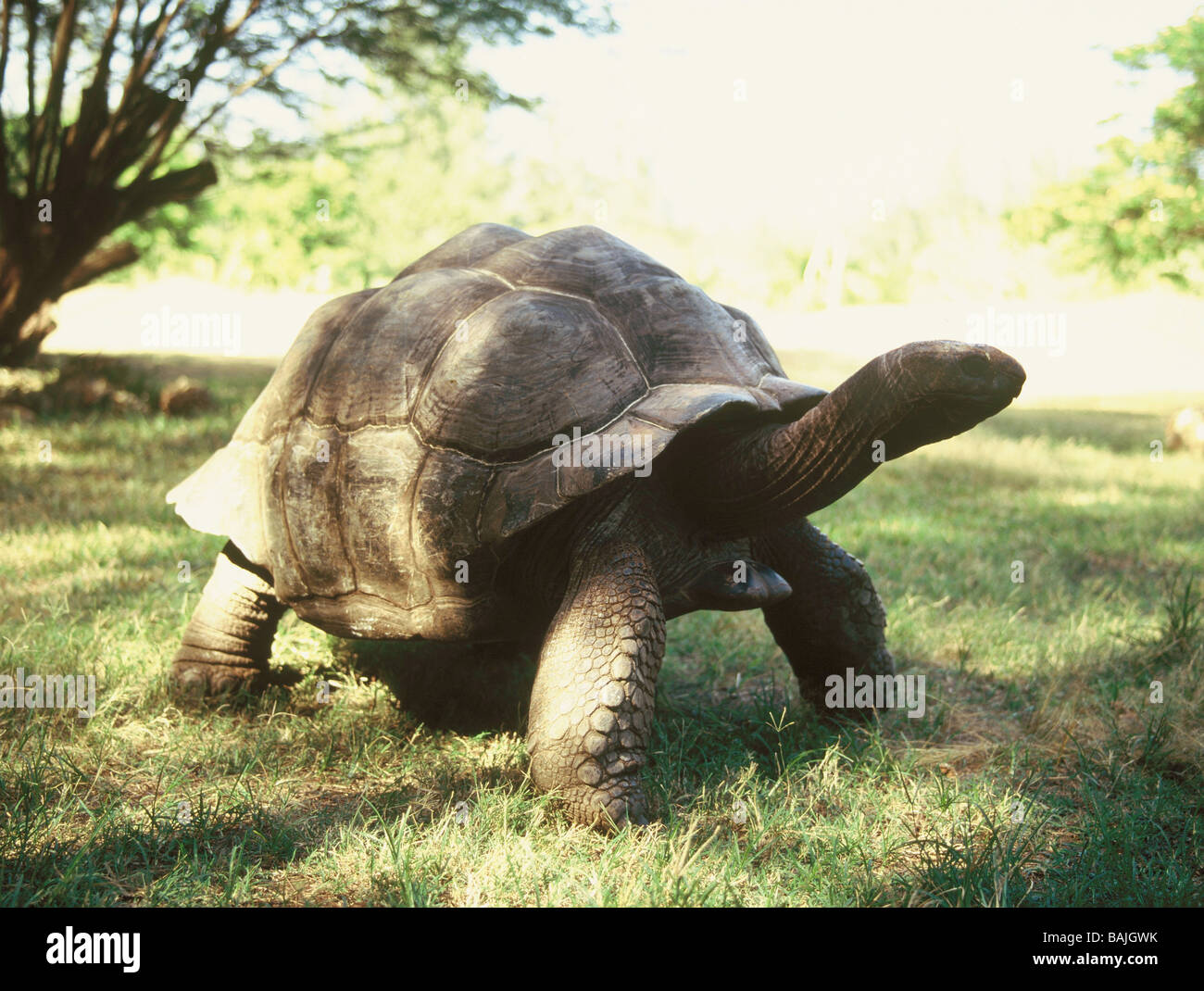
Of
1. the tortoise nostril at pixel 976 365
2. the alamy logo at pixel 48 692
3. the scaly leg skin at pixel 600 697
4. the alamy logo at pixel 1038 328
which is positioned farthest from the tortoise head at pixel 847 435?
the alamy logo at pixel 1038 328

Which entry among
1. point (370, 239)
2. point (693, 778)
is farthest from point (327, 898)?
point (370, 239)

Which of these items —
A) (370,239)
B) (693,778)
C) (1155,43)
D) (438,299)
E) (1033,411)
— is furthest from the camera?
(370,239)

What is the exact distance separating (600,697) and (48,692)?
80.3 inches

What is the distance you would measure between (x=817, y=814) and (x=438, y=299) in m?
1.98

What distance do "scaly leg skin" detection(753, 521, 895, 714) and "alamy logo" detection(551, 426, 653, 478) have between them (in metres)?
0.83

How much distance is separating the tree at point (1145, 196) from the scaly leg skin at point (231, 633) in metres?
10.2

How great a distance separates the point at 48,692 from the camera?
3.44 metres

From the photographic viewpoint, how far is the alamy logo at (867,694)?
352 centimetres

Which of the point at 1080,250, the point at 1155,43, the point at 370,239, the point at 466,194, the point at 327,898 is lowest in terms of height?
the point at 327,898

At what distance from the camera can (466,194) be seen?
47.0m

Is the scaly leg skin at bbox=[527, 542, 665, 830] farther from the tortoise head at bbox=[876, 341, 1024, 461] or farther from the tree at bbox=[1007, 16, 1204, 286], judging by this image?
the tree at bbox=[1007, 16, 1204, 286]

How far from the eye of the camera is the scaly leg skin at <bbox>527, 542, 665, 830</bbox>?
2.63m
